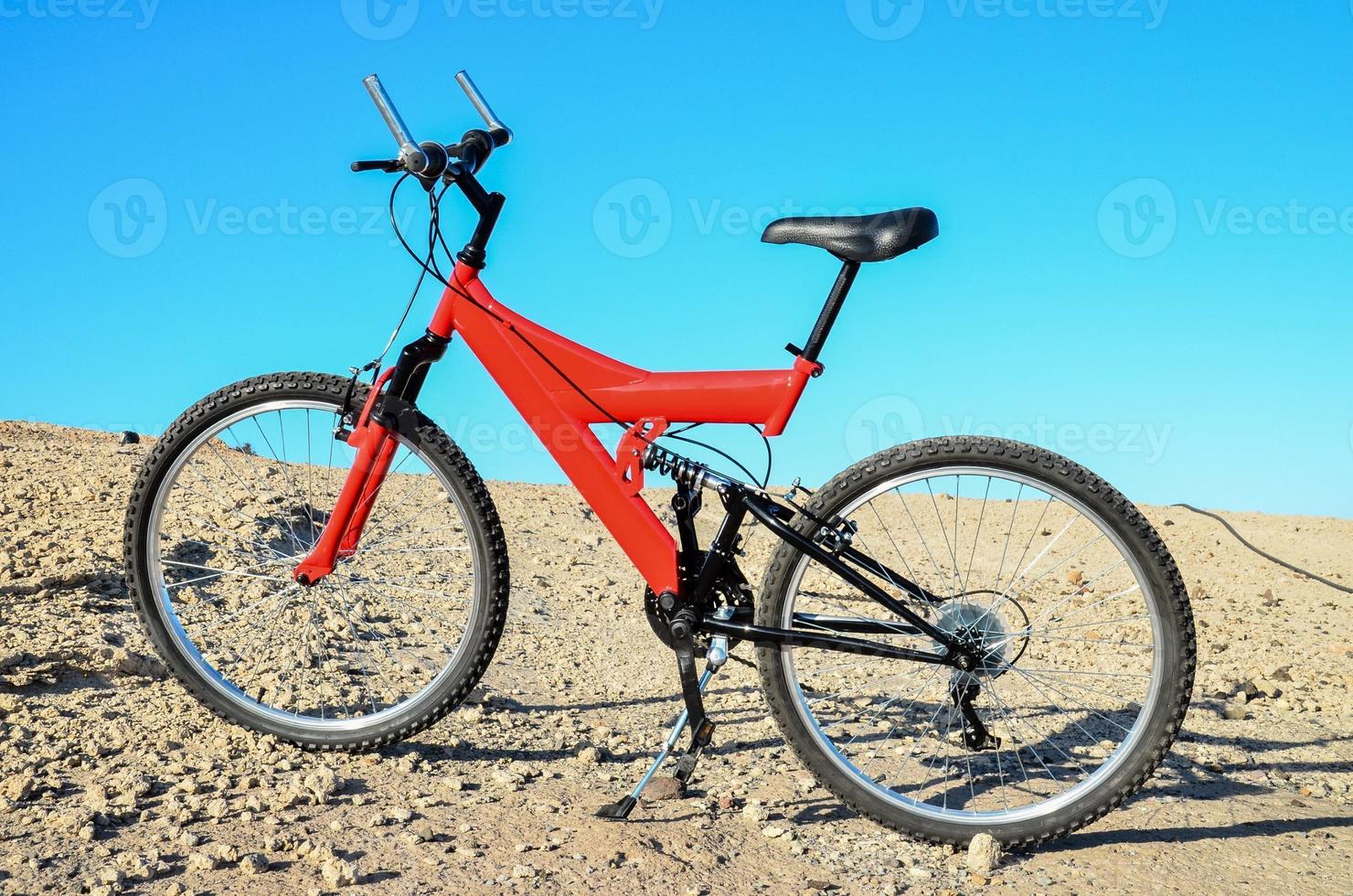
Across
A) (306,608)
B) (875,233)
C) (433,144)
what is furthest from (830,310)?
(306,608)

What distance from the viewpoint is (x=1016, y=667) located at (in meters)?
3.47

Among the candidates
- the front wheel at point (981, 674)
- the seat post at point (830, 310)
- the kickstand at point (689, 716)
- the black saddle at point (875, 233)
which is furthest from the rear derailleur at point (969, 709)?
the black saddle at point (875, 233)

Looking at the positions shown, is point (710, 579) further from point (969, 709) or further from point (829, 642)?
point (969, 709)

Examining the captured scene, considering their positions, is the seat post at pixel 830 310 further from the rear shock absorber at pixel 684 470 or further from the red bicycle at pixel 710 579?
the rear shock absorber at pixel 684 470

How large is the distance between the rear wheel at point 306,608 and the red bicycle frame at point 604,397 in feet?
1.40

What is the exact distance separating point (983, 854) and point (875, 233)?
2.12 meters

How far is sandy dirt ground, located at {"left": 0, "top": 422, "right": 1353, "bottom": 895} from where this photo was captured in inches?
118

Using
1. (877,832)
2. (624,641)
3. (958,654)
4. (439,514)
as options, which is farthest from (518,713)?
(439,514)

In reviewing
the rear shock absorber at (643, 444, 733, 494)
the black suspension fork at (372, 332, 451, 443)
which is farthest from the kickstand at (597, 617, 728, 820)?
the black suspension fork at (372, 332, 451, 443)

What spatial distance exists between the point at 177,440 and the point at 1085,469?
354cm

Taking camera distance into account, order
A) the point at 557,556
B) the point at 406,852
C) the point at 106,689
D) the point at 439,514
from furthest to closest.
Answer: the point at 439,514 → the point at 557,556 → the point at 106,689 → the point at 406,852

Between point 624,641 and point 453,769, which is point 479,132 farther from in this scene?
point 624,641

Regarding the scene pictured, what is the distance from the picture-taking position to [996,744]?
3.64 meters

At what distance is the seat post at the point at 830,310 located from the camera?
131 inches
